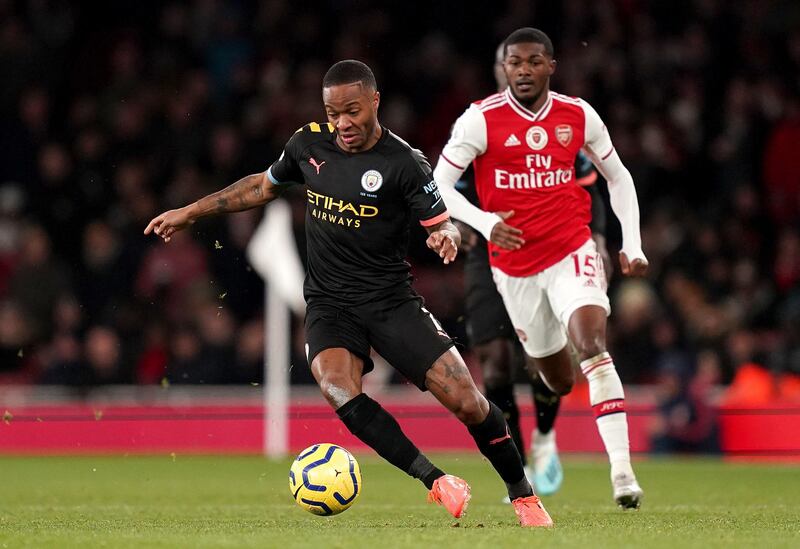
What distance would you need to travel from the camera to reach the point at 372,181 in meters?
7.69

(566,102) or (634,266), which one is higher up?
(566,102)

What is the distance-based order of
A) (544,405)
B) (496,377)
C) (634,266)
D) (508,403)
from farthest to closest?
(544,405)
(508,403)
(496,377)
(634,266)

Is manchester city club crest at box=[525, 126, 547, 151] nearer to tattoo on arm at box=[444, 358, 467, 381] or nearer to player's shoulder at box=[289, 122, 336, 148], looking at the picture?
player's shoulder at box=[289, 122, 336, 148]

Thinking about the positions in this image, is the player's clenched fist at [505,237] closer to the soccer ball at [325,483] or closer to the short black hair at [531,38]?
the short black hair at [531,38]

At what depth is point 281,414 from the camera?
15414 millimetres

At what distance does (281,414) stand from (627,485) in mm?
7319

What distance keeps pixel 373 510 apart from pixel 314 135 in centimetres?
236

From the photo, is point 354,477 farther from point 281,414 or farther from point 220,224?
point 220,224

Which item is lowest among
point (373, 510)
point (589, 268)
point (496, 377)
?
point (373, 510)

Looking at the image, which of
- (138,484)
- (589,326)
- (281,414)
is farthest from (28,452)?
(589,326)

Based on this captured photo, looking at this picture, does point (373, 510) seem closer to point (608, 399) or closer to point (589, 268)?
point (608, 399)

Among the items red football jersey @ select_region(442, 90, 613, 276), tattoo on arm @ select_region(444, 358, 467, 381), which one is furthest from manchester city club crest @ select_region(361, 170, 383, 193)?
red football jersey @ select_region(442, 90, 613, 276)

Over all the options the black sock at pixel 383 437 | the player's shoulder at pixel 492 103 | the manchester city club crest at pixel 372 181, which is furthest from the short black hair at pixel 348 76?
the player's shoulder at pixel 492 103

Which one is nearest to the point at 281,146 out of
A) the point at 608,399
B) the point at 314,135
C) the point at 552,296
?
the point at 552,296
